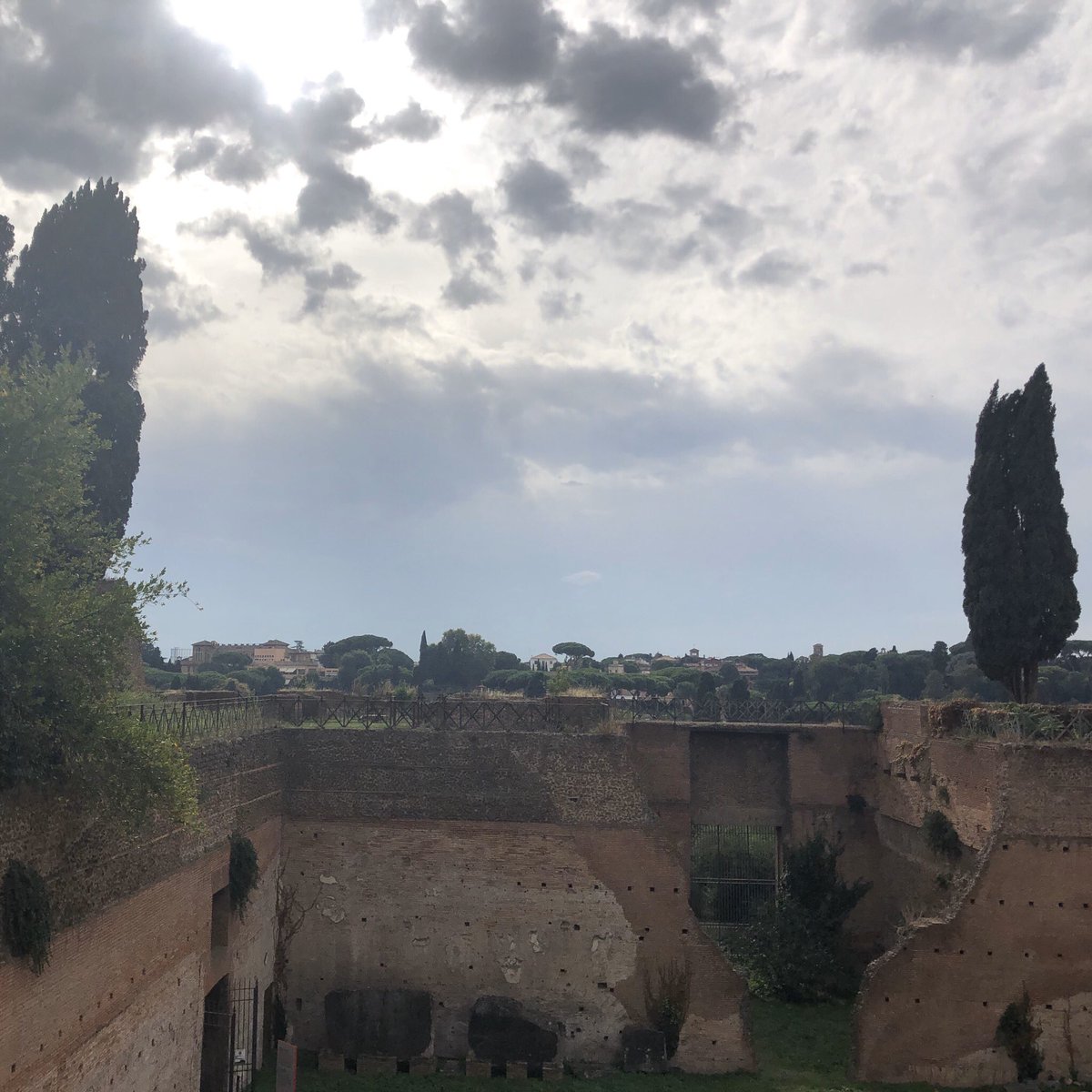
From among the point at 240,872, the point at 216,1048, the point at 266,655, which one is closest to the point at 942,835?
the point at 240,872

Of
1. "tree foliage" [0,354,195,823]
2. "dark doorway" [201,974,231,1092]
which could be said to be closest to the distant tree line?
"dark doorway" [201,974,231,1092]

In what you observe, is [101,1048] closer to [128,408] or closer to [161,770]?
[161,770]

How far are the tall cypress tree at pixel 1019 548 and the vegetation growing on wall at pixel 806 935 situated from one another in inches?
203

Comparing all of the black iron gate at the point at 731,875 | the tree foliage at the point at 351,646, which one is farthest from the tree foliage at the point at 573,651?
the black iron gate at the point at 731,875

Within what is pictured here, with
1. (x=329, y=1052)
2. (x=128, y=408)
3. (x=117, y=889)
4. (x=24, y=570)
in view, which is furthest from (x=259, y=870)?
(x=128, y=408)

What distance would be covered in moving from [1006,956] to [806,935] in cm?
434

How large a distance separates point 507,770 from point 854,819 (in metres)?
7.87

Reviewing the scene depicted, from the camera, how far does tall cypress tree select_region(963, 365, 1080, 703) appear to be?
18578 mm

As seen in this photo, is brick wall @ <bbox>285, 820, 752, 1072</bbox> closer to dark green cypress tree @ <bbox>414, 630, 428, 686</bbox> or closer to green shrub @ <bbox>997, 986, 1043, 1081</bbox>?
green shrub @ <bbox>997, 986, 1043, 1081</bbox>

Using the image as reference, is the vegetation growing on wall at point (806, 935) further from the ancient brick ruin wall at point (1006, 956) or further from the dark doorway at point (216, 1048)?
the dark doorway at point (216, 1048)

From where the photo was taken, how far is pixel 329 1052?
14.3 metres

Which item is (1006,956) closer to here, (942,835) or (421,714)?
(942,835)

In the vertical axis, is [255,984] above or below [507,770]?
below

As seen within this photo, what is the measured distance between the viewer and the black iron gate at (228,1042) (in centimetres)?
1225
